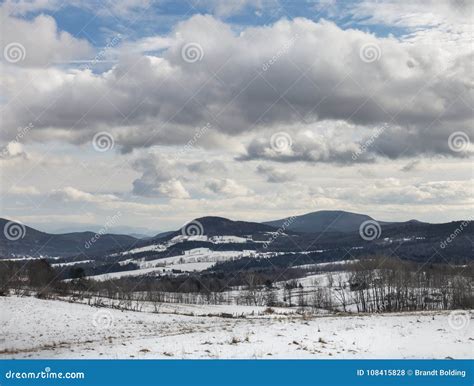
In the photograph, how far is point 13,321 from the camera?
122 ft

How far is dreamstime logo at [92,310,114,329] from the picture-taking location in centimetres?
3812

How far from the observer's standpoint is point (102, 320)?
1631 inches

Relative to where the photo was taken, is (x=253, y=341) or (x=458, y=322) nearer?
(x=253, y=341)

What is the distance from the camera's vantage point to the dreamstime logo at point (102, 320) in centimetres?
3812

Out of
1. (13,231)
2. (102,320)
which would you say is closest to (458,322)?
(102,320)

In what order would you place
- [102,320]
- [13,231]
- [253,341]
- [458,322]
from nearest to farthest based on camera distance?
[253,341] < [458,322] < [102,320] < [13,231]

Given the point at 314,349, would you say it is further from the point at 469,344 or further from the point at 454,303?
the point at 454,303

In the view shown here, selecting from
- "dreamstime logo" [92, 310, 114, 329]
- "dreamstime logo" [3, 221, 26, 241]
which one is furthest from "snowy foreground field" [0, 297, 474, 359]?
"dreamstime logo" [3, 221, 26, 241]

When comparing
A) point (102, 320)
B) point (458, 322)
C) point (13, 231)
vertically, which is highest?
point (13, 231)

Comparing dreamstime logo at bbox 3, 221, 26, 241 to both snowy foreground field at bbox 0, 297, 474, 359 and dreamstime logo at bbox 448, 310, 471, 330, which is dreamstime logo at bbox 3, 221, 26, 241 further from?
dreamstime logo at bbox 448, 310, 471, 330

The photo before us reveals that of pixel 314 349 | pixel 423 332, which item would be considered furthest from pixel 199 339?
pixel 423 332

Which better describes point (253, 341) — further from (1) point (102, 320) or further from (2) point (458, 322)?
(1) point (102, 320)

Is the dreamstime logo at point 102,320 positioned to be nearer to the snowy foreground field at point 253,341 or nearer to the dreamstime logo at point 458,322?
the snowy foreground field at point 253,341

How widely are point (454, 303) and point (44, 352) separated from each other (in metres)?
110
